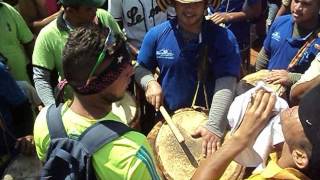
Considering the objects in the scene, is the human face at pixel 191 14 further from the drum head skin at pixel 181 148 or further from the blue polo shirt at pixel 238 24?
the blue polo shirt at pixel 238 24

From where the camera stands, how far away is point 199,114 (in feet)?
12.1

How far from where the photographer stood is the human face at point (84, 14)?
11.9 feet

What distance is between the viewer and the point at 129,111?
13.4 ft

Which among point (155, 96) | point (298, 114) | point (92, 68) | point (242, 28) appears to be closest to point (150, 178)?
point (92, 68)

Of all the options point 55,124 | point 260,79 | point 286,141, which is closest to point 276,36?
point 260,79

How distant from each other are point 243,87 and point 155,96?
0.74m

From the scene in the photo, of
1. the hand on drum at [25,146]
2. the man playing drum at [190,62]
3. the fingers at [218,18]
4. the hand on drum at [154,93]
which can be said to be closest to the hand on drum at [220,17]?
the fingers at [218,18]

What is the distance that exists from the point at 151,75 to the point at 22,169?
3.84 ft

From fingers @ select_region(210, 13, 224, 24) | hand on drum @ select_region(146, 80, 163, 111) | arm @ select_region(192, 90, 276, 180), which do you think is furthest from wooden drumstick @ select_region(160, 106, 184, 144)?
fingers @ select_region(210, 13, 224, 24)

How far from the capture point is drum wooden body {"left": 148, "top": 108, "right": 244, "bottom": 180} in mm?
3436

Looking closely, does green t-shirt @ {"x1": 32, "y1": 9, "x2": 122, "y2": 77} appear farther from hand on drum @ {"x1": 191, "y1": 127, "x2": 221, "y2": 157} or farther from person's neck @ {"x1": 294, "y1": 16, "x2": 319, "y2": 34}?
person's neck @ {"x1": 294, "y1": 16, "x2": 319, "y2": 34}

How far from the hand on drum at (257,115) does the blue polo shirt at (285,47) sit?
1.94 meters

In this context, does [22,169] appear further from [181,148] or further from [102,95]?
[102,95]

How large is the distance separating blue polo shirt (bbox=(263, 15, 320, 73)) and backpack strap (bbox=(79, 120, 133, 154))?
7.74ft
